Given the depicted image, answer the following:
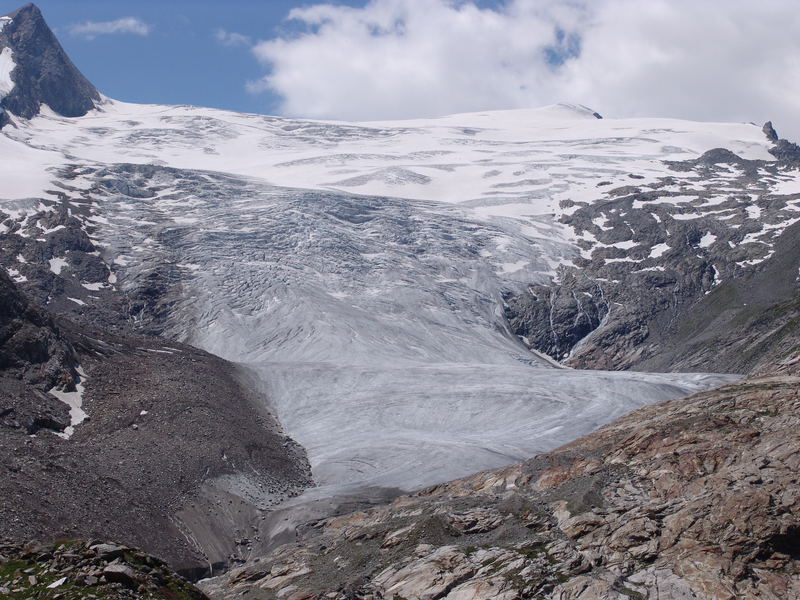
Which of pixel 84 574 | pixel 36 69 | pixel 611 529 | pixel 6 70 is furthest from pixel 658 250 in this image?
pixel 36 69

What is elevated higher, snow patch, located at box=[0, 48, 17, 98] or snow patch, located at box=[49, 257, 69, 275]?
snow patch, located at box=[0, 48, 17, 98]

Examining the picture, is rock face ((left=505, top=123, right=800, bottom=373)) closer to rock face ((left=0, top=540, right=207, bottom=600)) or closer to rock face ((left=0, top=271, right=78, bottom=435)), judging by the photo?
rock face ((left=0, top=271, right=78, bottom=435))

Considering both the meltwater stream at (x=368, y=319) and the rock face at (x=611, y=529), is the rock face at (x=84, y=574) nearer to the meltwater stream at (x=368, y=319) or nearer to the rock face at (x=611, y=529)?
the rock face at (x=611, y=529)

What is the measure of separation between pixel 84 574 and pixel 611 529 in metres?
11.8

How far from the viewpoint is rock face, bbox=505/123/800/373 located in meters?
72.9

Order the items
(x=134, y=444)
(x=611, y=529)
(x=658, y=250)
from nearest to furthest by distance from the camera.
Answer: (x=611, y=529), (x=134, y=444), (x=658, y=250)

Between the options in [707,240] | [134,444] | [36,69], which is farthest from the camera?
[36,69]

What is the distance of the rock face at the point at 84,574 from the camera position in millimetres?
14602

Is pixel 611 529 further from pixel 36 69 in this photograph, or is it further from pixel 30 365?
pixel 36 69

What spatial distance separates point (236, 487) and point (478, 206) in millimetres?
82185

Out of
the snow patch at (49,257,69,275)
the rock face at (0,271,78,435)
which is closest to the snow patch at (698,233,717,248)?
the snow patch at (49,257,69,275)

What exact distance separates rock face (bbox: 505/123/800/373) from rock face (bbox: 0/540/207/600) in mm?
54165

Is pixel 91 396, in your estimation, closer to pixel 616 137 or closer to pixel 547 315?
pixel 547 315

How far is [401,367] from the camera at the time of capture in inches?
2451
